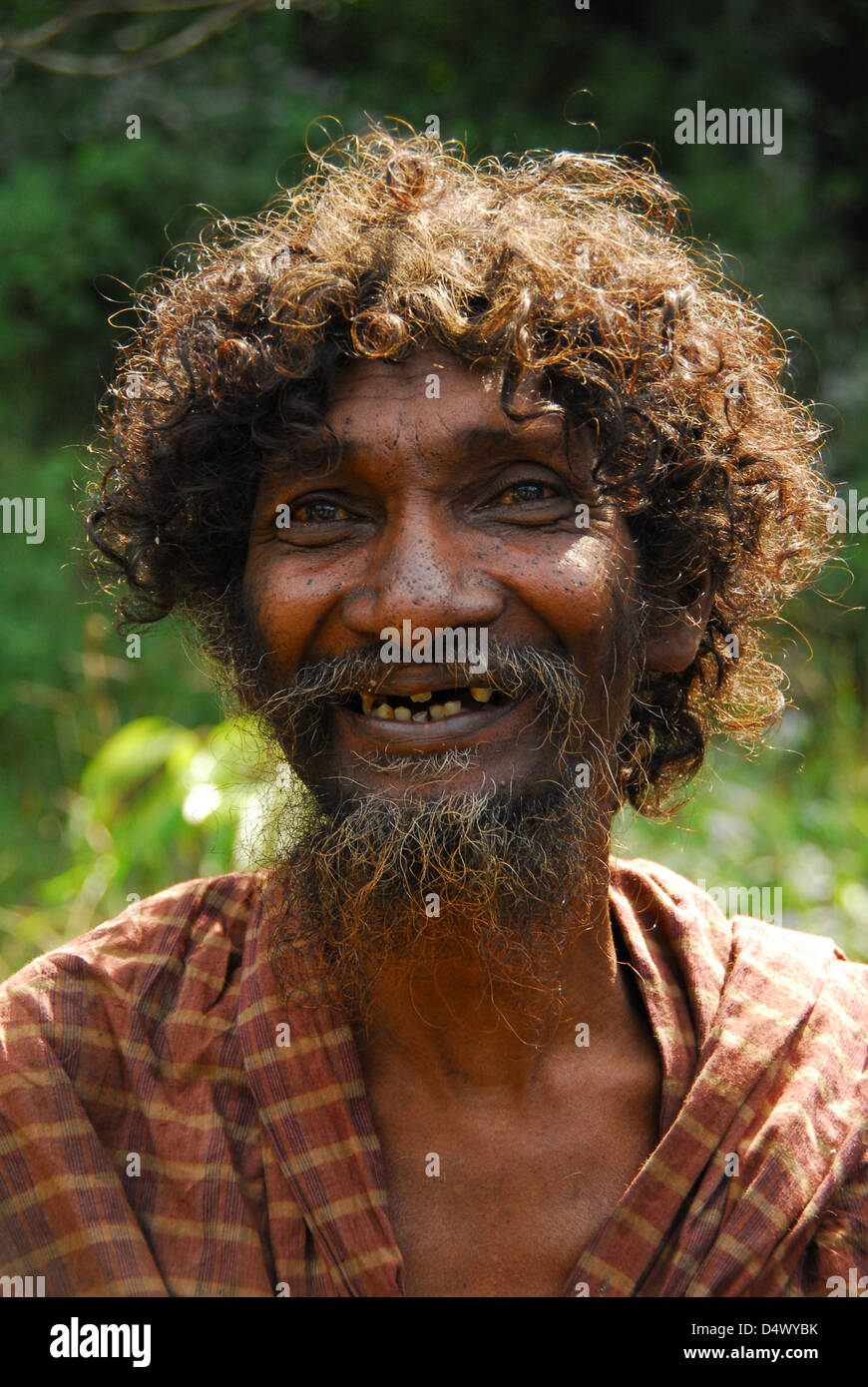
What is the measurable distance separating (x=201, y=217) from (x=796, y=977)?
5.93 meters

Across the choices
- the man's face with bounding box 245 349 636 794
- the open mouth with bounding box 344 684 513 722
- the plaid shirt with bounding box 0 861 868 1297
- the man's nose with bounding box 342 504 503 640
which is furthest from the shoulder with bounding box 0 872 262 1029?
the man's nose with bounding box 342 504 503 640

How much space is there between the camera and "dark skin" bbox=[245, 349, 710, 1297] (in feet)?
7.79

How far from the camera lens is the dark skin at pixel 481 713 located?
7.79ft

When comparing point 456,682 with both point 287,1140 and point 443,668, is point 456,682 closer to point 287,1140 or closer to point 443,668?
point 443,668

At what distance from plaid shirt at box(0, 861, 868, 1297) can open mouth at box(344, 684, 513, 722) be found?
0.52 metres

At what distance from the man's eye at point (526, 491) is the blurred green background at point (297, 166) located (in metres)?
4.20

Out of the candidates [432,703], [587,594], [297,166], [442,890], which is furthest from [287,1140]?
[297,166]

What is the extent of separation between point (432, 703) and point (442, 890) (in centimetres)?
33

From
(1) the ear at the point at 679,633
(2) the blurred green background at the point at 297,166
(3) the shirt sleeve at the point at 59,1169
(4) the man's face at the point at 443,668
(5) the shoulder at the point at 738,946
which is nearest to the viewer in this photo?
(3) the shirt sleeve at the point at 59,1169

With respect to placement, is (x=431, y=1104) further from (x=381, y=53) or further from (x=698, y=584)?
(x=381, y=53)

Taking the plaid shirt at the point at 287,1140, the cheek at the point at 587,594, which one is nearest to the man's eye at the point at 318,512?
the cheek at the point at 587,594

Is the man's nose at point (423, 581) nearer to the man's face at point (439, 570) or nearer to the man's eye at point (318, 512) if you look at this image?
the man's face at point (439, 570)

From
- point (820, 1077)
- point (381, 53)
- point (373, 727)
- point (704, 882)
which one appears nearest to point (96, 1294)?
point (373, 727)

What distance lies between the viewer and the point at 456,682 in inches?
92.6
